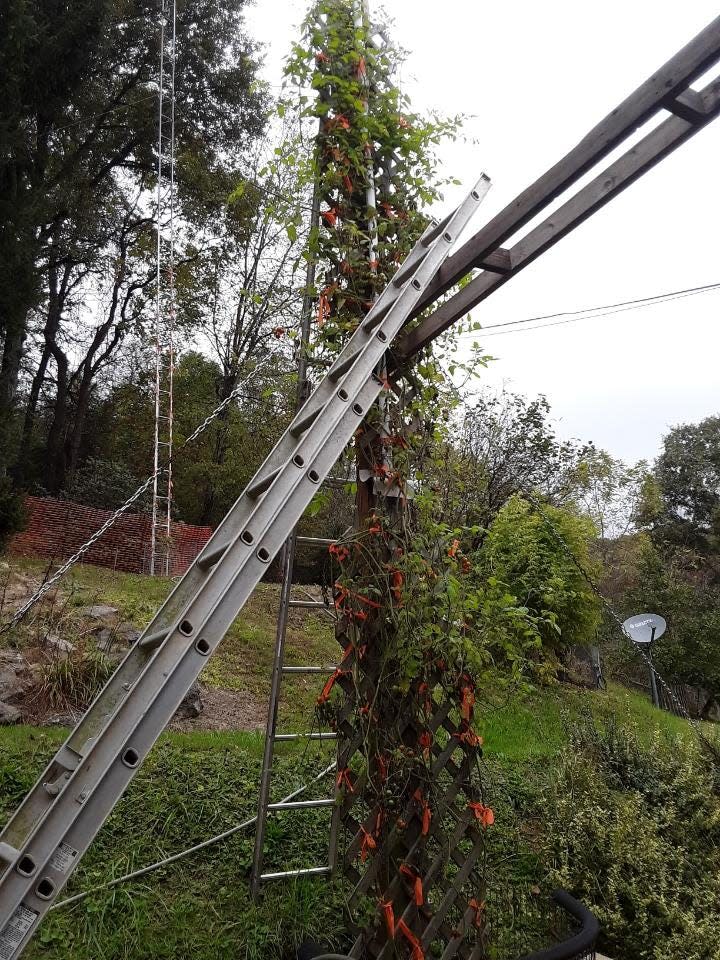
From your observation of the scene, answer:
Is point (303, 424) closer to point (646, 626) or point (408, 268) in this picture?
point (408, 268)

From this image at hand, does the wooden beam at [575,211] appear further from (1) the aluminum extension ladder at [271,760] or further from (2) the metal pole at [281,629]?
(1) the aluminum extension ladder at [271,760]

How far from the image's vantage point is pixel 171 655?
1.43 meters

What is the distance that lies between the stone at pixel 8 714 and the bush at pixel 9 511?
2.69 meters

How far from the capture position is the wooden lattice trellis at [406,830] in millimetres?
2268

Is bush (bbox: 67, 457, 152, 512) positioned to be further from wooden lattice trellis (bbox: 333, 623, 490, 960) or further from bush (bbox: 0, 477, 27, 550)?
wooden lattice trellis (bbox: 333, 623, 490, 960)

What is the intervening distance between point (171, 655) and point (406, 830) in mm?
1326

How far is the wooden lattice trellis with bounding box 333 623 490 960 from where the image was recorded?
89.3 inches

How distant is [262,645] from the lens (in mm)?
7020

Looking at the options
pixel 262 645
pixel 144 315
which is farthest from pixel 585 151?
pixel 144 315

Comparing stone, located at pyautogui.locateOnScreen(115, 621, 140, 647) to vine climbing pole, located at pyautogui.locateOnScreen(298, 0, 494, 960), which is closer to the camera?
vine climbing pole, located at pyautogui.locateOnScreen(298, 0, 494, 960)

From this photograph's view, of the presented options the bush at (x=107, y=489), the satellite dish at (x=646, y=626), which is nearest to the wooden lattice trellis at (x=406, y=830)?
the satellite dish at (x=646, y=626)

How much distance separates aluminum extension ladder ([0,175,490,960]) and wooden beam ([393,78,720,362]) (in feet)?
0.57

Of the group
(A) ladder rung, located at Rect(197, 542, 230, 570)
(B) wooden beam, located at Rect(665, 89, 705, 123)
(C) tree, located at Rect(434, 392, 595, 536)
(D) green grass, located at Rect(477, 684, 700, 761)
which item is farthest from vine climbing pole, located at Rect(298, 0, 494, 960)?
(C) tree, located at Rect(434, 392, 595, 536)

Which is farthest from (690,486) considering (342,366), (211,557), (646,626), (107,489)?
(211,557)
